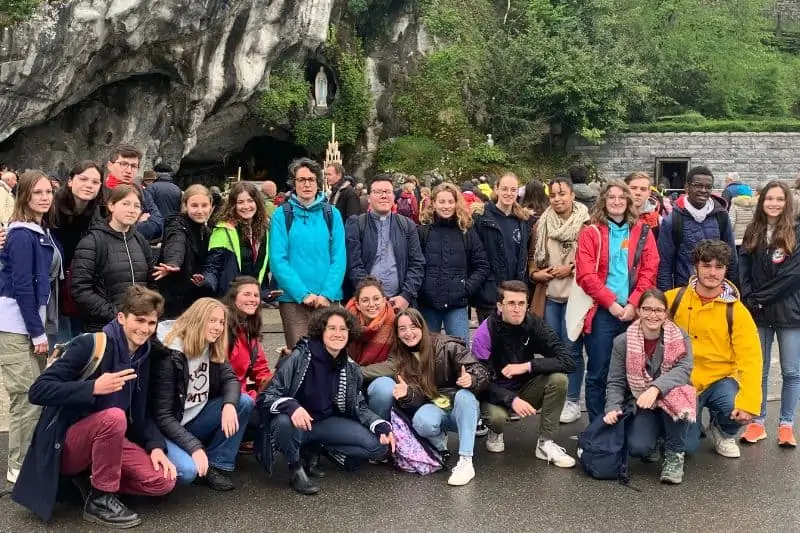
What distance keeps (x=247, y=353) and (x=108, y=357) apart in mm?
1141

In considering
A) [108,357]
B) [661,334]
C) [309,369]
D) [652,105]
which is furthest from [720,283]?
[652,105]

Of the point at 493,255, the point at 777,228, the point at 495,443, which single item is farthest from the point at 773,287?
the point at 495,443

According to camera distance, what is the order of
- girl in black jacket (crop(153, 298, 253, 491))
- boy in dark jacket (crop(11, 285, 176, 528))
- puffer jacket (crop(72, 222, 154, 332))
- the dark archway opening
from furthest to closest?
the dark archway opening, puffer jacket (crop(72, 222, 154, 332)), girl in black jacket (crop(153, 298, 253, 491)), boy in dark jacket (crop(11, 285, 176, 528))

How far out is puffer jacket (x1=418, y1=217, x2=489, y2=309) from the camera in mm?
5676

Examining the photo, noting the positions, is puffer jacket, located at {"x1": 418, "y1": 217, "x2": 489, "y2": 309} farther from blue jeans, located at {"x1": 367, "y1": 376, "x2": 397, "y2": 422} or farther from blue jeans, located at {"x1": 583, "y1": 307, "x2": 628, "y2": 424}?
blue jeans, located at {"x1": 367, "y1": 376, "x2": 397, "y2": 422}

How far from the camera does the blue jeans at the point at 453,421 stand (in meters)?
4.55

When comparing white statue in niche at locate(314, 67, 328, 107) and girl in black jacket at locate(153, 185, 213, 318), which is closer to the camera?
girl in black jacket at locate(153, 185, 213, 318)

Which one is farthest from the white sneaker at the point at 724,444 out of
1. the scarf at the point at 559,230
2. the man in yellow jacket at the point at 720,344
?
the scarf at the point at 559,230

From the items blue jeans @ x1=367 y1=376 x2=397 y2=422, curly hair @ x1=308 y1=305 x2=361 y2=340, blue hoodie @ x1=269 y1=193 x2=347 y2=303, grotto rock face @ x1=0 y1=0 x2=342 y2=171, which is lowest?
blue jeans @ x1=367 y1=376 x2=397 y2=422

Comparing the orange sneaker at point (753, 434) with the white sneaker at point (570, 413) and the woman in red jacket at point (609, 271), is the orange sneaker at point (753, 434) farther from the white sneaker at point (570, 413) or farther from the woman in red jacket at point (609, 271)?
the white sneaker at point (570, 413)

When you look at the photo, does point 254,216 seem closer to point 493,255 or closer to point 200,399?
point 200,399

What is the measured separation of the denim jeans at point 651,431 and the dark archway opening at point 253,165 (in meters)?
18.0

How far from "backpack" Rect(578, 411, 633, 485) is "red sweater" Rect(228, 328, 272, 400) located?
2075 mm

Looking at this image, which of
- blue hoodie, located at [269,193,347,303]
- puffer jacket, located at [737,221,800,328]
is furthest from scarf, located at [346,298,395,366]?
puffer jacket, located at [737,221,800,328]
